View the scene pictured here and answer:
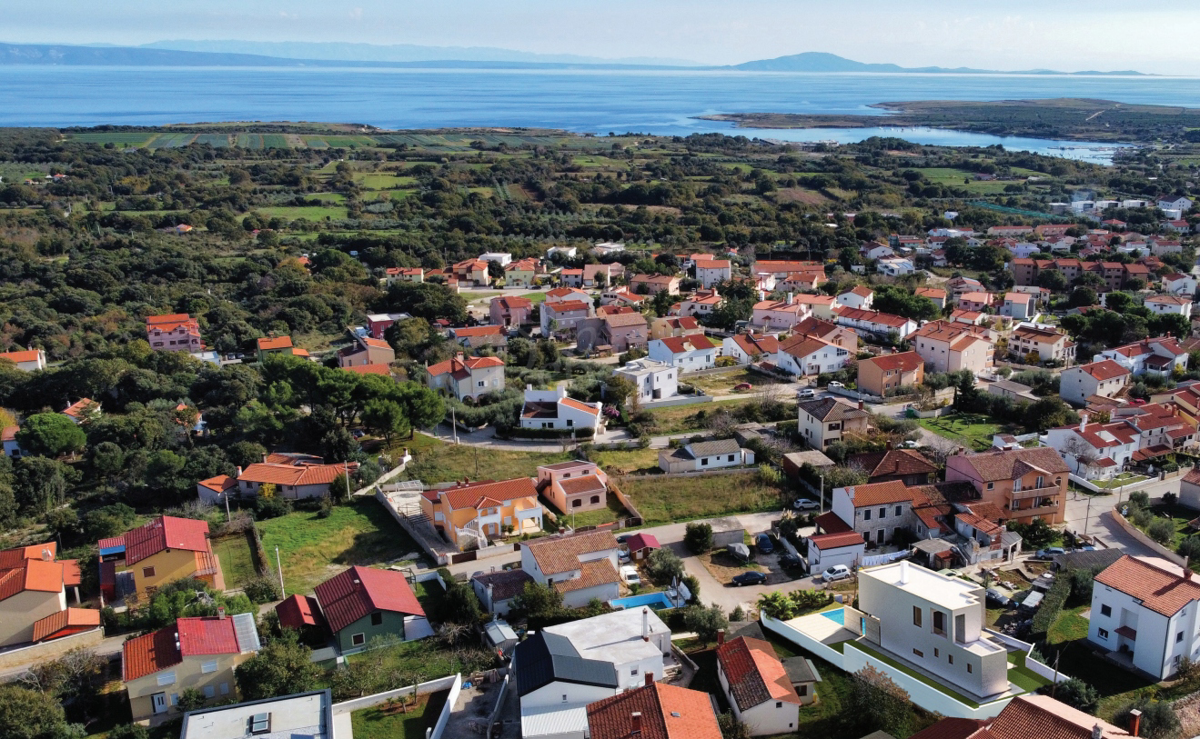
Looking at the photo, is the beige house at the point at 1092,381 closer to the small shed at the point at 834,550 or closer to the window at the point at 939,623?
the small shed at the point at 834,550

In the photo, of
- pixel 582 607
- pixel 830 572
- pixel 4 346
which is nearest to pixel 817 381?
Answer: pixel 830 572

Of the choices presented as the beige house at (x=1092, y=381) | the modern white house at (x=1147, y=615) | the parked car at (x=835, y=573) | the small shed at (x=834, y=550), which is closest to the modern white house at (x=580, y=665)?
the parked car at (x=835, y=573)

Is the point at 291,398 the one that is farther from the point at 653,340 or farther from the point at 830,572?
the point at 830,572

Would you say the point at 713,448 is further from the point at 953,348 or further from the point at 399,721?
the point at 399,721

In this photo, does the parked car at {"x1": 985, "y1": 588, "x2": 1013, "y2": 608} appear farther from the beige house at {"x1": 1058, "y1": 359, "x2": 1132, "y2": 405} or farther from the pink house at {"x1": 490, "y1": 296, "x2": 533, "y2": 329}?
the pink house at {"x1": 490, "y1": 296, "x2": 533, "y2": 329}

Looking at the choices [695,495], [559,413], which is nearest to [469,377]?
[559,413]

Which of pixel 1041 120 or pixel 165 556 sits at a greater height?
pixel 1041 120
